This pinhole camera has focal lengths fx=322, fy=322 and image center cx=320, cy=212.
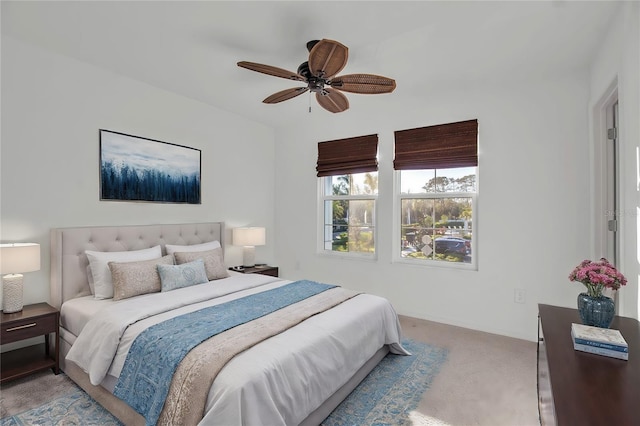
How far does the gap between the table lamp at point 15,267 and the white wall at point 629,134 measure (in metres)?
3.88

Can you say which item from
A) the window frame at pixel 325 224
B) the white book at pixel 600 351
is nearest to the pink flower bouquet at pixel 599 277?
the white book at pixel 600 351

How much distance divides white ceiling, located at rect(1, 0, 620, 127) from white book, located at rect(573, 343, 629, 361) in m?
2.02

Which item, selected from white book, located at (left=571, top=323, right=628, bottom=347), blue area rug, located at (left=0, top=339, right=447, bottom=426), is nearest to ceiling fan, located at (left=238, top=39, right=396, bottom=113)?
white book, located at (left=571, top=323, right=628, bottom=347)

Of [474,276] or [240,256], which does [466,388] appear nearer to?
[474,276]

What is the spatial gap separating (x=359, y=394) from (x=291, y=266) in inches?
108

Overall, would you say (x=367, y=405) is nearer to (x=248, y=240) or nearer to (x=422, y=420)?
(x=422, y=420)

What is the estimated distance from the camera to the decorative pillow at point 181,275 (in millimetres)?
2820

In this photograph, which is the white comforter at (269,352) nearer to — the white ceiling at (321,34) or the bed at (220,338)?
the bed at (220,338)

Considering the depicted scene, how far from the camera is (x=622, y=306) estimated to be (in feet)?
6.56

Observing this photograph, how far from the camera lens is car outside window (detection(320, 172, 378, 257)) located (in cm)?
421

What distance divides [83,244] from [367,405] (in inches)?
105

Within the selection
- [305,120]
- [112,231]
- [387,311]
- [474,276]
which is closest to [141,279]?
[112,231]

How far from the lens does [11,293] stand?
2.38 metres

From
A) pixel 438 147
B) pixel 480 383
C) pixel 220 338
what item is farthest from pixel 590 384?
pixel 438 147
